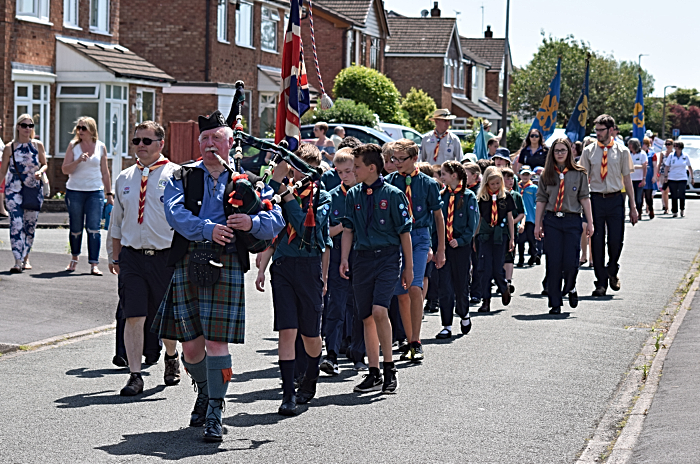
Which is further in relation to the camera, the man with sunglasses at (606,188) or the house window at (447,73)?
the house window at (447,73)

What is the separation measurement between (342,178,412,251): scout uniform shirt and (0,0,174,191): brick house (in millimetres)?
20852

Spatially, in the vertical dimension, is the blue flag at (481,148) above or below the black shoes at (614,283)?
above

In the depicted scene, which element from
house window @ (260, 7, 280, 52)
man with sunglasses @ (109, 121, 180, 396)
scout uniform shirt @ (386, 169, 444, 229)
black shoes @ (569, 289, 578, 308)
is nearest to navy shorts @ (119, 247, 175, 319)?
man with sunglasses @ (109, 121, 180, 396)

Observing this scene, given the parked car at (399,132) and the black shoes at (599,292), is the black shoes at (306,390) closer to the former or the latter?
the black shoes at (599,292)

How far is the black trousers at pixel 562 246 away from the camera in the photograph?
42.7ft

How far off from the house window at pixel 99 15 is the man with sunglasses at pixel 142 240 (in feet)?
81.7

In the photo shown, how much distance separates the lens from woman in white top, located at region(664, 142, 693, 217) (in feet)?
98.9

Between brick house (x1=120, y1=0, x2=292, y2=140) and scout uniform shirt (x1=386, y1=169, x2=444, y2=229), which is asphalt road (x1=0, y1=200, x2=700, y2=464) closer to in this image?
scout uniform shirt (x1=386, y1=169, x2=444, y2=229)

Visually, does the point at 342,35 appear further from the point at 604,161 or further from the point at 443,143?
the point at 604,161

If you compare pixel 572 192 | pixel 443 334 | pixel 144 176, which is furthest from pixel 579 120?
pixel 144 176

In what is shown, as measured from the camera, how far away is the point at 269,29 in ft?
140

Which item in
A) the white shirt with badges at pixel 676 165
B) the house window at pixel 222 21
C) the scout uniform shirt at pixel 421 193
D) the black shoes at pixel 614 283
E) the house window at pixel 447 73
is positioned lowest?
the black shoes at pixel 614 283

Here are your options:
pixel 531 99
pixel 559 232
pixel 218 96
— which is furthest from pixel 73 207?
pixel 531 99

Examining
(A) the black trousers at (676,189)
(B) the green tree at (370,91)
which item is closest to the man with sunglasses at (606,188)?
(A) the black trousers at (676,189)
